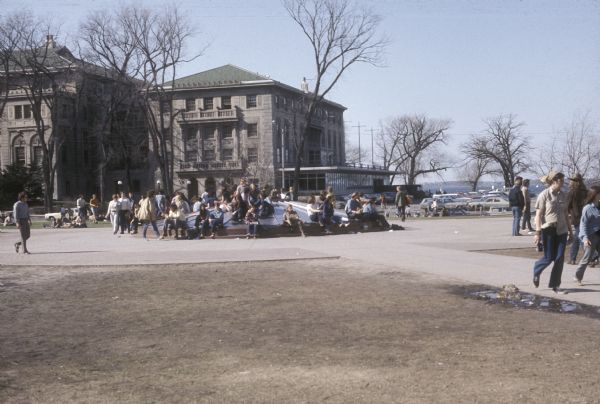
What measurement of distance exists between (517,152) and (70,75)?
2016 inches

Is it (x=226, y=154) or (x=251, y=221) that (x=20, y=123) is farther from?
(x=251, y=221)

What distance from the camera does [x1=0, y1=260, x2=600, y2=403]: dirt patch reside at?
214 inches

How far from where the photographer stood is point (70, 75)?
59.9m

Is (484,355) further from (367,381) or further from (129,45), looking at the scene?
(129,45)

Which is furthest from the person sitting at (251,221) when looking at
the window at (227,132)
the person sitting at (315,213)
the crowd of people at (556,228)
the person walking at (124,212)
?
the window at (227,132)

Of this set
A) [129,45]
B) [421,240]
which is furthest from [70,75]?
[421,240]

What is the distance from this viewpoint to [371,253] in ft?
55.3

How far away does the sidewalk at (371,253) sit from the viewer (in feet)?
39.9

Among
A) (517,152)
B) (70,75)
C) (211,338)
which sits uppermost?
(70,75)

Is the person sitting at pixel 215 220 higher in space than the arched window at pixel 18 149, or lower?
lower

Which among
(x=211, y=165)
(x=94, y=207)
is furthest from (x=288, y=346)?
(x=211, y=165)

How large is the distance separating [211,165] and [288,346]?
7588 cm

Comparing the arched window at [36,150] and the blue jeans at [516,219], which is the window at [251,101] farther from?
the blue jeans at [516,219]

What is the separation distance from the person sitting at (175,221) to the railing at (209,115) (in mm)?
58306
